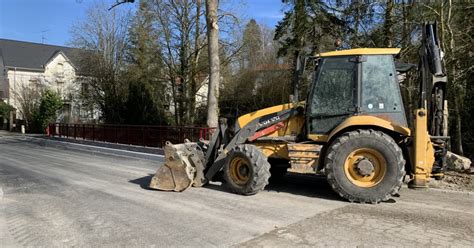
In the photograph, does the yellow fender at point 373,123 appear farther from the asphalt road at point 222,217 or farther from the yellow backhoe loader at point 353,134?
the asphalt road at point 222,217

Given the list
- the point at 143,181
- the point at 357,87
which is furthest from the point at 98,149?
the point at 357,87

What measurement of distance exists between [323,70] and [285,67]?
48.9ft

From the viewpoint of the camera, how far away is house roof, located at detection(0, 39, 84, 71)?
57875mm

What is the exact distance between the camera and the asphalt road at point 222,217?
19.1ft

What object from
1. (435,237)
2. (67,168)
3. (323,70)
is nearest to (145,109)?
(67,168)

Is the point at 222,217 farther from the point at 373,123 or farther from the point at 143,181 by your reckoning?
the point at 143,181

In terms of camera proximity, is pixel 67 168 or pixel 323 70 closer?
pixel 323 70

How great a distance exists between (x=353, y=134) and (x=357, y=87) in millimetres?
878

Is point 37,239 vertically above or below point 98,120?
below

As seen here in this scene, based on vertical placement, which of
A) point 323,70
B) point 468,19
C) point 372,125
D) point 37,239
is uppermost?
point 468,19

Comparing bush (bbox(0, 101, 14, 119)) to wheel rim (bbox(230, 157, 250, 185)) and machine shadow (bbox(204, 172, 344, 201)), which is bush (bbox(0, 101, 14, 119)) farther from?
wheel rim (bbox(230, 157, 250, 185))

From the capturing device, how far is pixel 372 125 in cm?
795

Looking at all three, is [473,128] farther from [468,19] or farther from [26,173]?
[26,173]

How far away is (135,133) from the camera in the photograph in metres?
19.1
